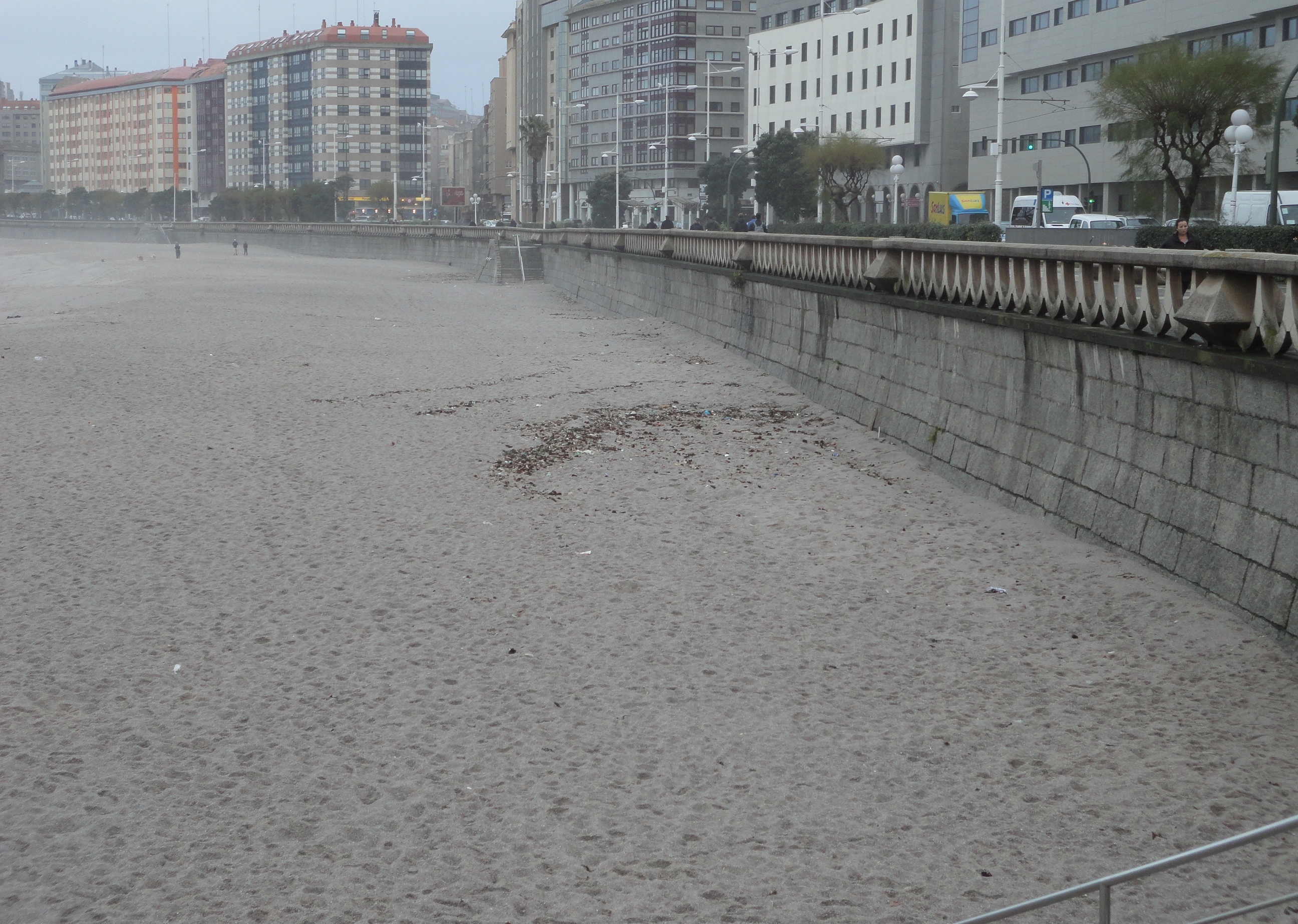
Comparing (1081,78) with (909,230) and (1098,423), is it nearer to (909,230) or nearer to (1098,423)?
(909,230)

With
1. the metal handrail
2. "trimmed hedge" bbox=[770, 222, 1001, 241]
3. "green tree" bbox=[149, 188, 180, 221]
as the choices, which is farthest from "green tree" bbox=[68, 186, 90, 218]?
the metal handrail

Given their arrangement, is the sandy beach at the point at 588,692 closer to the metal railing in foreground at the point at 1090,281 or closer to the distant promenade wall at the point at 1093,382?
the distant promenade wall at the point at 1093,382

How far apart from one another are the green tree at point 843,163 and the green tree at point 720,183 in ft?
65.7

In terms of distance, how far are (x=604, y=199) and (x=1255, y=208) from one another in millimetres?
82055

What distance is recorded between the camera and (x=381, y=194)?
171m

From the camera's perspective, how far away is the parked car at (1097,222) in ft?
134

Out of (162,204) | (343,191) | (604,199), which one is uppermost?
(343,191)

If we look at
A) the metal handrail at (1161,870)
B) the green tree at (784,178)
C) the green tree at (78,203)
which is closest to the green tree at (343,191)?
the green tree at (78,203)

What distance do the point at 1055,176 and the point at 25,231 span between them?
126 m

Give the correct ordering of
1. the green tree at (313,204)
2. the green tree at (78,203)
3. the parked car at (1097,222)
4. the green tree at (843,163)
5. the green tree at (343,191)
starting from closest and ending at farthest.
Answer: the parked car at (1097,222), the green tree at (843,163), the green tree at (313,204), the green tree at (343,191), the green tree at (78,203)

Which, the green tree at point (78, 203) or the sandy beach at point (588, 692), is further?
the green tree at point (78, 203)

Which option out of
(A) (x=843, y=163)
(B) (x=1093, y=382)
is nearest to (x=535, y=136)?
(A) (x=843, y=163)

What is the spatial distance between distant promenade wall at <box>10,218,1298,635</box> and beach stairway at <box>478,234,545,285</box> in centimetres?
4132

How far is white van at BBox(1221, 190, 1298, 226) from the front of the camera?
124 feet
